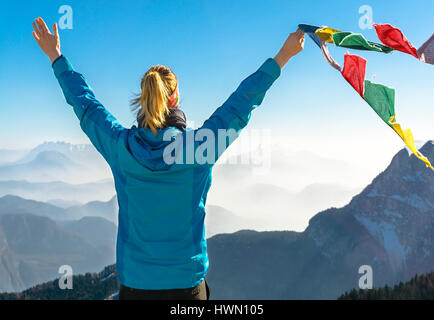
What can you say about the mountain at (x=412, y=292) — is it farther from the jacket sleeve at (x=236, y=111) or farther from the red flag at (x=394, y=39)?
the jacket sleeve at (x=236, y=111)

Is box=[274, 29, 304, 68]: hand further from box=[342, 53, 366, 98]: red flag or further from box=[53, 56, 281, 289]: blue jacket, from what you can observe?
box=[342, 53, 366, 98]: red flag

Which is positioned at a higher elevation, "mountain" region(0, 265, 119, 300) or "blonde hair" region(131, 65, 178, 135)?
"blonde hair" region(131, 65, 178, 135)

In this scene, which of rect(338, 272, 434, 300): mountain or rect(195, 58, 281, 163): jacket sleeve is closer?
rect(195, 58, 281, 163): jacket sleeve

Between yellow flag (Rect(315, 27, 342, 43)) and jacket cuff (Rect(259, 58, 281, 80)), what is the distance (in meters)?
1.01

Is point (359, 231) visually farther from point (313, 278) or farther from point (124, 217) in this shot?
point (124, 217)

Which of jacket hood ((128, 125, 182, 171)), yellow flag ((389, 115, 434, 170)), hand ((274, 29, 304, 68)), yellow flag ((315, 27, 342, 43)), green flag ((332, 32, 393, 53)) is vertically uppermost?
yellow flag ((315, 27, 342, 43))

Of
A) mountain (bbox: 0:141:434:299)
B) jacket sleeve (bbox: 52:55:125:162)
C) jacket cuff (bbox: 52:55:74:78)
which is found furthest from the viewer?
mountain (bbox: 0:141:434:299)

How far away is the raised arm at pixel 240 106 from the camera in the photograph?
2.39 m

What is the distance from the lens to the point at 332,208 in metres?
189

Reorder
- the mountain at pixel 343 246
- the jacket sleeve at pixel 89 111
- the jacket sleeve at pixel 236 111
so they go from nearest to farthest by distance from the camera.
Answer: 1. the jacket sleeve at pixel 236 111
2. the jacket sleeve at pixel 89 111
3. the mountain at pixel 343 246

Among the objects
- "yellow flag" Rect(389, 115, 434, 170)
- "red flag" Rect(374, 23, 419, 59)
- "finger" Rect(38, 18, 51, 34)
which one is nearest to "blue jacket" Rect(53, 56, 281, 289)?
"finger" Rect(38, 18, 51, 34)

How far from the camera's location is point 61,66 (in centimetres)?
301

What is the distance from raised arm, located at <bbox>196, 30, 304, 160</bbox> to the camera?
2389 millimetres

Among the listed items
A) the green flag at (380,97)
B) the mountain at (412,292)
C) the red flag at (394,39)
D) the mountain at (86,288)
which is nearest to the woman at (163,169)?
the green flag at (380,97)
